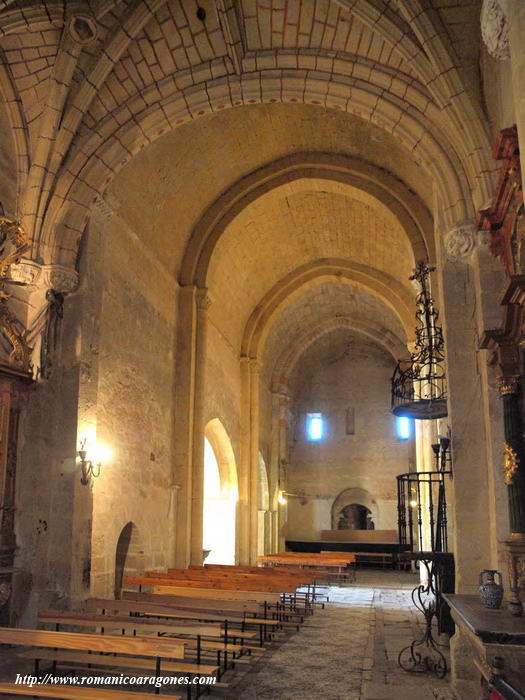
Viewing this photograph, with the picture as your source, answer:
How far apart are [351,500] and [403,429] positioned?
3.67 meters

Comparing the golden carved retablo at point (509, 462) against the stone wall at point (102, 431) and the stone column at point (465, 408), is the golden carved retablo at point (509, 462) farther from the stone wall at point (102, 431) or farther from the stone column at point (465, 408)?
the stone wall at point (102, 431)

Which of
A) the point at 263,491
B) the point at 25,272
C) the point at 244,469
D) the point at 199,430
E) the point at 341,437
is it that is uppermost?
the point at 25,272

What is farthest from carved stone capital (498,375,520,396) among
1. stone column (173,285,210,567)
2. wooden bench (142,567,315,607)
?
stone column (173,285,210,567)

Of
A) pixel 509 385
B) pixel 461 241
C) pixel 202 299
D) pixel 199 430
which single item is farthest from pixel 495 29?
pixel 199 430

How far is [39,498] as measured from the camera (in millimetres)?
9086

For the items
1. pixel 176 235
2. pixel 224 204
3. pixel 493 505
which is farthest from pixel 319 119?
pixel 493 505

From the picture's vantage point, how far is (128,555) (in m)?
11.9

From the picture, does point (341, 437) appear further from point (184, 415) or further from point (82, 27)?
point (82, 27)

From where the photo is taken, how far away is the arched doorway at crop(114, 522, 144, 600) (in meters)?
11.7

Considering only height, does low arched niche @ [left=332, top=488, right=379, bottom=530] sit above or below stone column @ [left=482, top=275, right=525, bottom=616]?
below

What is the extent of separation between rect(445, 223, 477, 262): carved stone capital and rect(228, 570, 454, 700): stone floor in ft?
16.2

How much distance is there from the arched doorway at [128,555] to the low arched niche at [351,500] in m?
16.2

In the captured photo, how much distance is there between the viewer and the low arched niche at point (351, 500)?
26.9 metres

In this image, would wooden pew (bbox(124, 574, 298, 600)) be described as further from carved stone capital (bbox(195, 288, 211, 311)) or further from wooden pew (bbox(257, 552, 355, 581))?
carved stone capital (bbox(195, 288, 211, 311))
